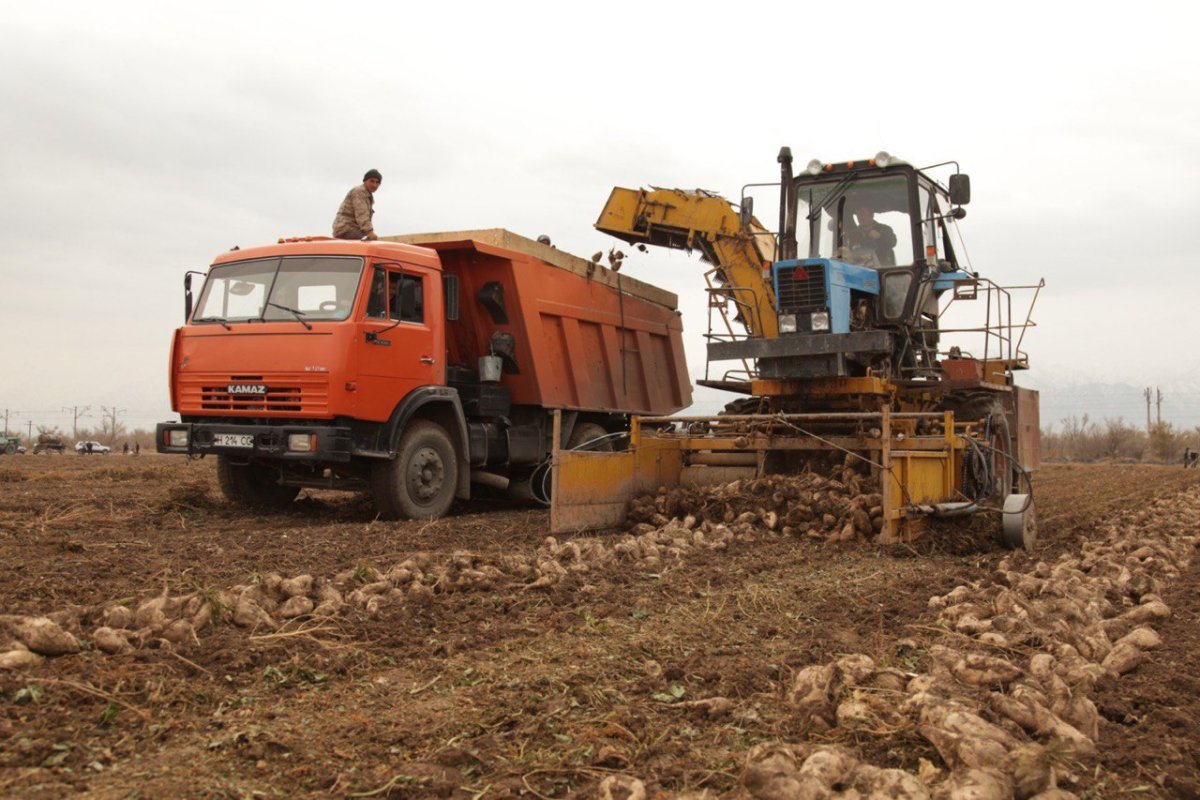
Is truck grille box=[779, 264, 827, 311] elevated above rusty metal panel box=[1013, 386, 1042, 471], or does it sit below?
above

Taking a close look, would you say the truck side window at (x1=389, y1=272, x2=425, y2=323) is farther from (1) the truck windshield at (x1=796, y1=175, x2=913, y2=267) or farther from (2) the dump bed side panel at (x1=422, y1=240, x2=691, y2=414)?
(1) the truck windshield at (x1=796, y1=175, x2=913, y2=267)

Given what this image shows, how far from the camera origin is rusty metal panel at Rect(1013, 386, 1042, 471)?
10.1 metres

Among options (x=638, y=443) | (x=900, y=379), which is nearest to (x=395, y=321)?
(x=638, y=443)

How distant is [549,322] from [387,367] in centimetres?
241

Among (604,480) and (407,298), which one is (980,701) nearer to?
(604,480)

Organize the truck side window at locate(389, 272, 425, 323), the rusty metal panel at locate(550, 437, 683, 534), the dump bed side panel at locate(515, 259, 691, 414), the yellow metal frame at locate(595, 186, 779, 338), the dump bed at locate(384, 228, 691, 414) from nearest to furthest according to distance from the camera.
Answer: the rusty metal panel at locate(550, 437, 683, 534)
the truck side window at locate(389, 272, 425, 323)
the dump bed at locate(384, 228, 691, 414)
the dump bed side panel at locate(515, 259, 691, 414)
the yellow metal frame at locate(595, 186, 779, 338)

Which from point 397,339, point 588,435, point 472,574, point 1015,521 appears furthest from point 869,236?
point 472,574

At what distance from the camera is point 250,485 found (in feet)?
34.7

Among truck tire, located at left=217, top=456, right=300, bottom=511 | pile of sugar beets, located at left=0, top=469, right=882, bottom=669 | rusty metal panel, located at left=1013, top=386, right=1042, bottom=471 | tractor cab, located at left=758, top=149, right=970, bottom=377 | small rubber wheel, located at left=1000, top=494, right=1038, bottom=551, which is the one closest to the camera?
pile of sugar beets, located at left=0, top=469, right=882, bottom=669

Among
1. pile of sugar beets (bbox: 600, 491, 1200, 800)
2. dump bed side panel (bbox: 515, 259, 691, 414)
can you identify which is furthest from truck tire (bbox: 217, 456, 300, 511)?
pile of sugar beets (bbox: 600, 491, 1200, 800)

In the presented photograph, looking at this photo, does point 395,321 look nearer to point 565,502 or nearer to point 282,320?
point 282,320

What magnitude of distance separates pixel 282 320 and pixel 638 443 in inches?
131

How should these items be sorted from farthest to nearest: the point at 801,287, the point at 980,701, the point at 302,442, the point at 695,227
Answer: the point at 695,227
the point at 801,287
the point at 302,442
the point at 980,701

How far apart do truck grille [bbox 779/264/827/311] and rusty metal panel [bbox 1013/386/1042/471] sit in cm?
242
